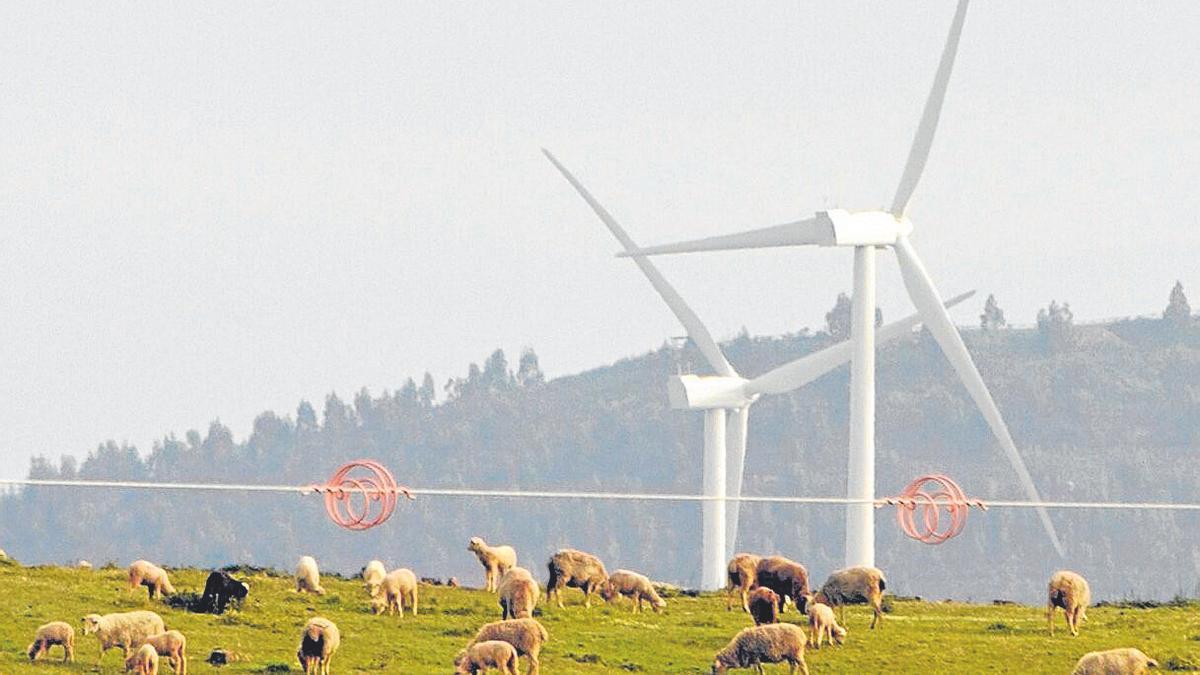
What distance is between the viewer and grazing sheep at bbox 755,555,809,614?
2648 inches

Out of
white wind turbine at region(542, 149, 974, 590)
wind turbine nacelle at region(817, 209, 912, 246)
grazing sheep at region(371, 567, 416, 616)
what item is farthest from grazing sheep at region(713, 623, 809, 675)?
white wind turbine at region(542, 149, 974, 590)

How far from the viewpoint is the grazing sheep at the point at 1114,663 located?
193 feet

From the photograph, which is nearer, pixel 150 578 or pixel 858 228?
pixel 150 578

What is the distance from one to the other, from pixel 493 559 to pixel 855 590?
9.85 m

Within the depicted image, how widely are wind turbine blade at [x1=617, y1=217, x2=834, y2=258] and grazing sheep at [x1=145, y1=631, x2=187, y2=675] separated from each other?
4938cm

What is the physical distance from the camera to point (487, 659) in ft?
191

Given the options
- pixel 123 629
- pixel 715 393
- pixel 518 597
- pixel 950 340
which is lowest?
pixel 123 629

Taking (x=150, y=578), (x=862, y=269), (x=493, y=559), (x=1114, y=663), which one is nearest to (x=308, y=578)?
(x=150, y=578)

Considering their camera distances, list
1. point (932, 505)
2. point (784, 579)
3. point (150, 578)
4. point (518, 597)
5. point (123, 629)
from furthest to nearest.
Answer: point (784, 579)
point (150, 578)
point (518, 597)
point (932, 505)
point (123, 629)

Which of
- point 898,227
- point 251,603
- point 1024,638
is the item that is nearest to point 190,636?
point 251,603

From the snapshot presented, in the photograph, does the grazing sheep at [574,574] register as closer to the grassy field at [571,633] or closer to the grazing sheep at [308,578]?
the grassy field at [571,633]

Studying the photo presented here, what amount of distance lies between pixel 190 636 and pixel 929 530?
16502mm

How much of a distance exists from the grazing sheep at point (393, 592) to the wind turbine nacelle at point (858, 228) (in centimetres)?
4520

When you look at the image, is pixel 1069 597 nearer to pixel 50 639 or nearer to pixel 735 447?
pixel 50 639
